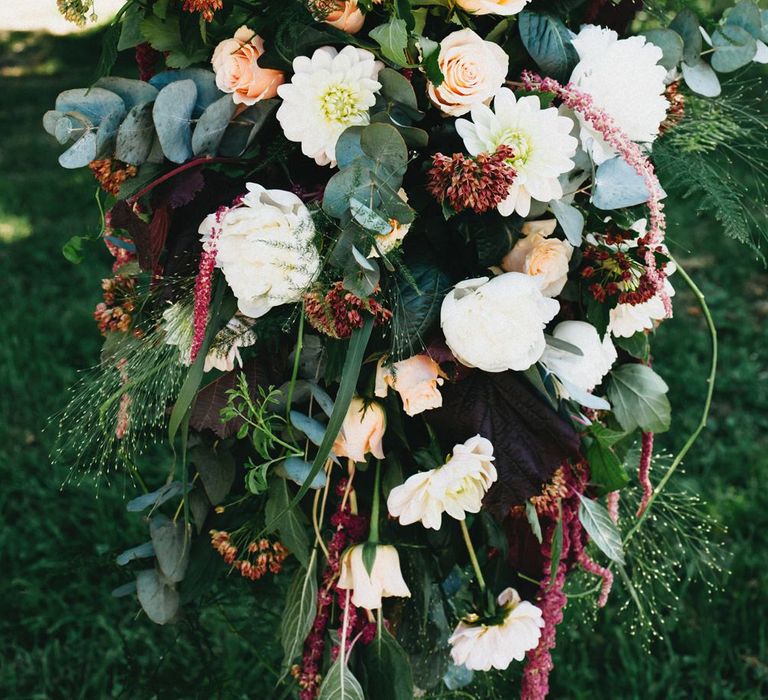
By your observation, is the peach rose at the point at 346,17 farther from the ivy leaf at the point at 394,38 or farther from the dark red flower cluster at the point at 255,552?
the dark red flower cluster at the point at 255,552

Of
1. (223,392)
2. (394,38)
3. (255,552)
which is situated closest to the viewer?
(394,38)

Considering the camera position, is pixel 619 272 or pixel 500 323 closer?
pixel 500 323

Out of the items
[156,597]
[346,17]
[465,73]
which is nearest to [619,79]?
[465,73]

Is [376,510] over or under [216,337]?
under

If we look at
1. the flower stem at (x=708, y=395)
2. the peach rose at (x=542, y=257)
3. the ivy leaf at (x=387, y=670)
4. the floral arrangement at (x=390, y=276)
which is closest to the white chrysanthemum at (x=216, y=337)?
the floral arrangement at (x=390, y=276)

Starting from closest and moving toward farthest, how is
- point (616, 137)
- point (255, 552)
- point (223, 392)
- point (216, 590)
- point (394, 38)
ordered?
point (394, 38), point (616, 137), point (223, 392), point (255, 552), point (216, 590)

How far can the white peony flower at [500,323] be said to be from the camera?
37.8 inches

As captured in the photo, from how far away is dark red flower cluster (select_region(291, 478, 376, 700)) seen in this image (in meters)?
1.21

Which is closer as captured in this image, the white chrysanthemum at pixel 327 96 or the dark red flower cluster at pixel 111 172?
the white chrysanthemum at pixel 327 96

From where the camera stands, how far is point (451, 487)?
1.06 meters

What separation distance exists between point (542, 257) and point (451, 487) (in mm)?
297

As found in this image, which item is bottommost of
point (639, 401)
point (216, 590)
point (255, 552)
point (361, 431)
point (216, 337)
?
point (216, 590)

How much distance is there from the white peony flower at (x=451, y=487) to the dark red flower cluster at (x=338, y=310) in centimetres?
20

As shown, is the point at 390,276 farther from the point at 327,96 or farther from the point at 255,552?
the point at 255,552
